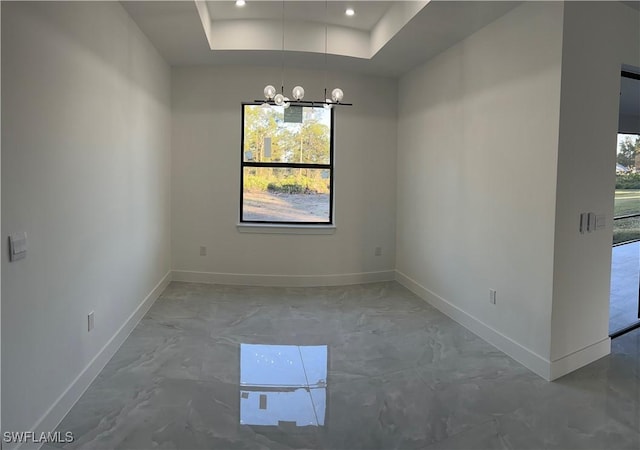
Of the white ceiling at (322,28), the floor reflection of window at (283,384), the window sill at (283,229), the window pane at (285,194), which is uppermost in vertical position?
the white ceiling at (322,28)

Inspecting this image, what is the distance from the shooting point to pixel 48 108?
203cm

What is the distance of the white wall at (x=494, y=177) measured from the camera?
8.77 ft

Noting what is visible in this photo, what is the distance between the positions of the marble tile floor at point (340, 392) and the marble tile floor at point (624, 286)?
14.2 inches

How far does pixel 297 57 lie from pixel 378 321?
2.94m

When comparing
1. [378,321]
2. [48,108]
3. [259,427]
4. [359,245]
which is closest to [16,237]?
[48,108]

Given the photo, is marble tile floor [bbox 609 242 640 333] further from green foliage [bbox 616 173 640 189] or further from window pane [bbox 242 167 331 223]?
window pane [bbox 242 167 331 223]

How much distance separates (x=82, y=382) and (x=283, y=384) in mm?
1227

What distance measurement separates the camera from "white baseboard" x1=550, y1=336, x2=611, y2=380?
8.71ft

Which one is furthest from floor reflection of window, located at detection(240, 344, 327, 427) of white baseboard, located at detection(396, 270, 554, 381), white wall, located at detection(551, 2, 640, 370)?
white wall, located at detection(551, 2, 640, 370)

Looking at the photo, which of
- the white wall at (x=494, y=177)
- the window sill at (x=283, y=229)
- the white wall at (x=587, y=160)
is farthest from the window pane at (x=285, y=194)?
the white wall at (x=587, y=160)

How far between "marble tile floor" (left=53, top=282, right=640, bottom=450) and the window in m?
1.62

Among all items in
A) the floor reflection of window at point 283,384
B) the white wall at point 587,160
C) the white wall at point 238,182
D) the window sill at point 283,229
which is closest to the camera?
the floor reflection of window at point 283,384

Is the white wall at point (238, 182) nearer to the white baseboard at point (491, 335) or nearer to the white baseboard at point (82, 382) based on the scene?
the white baseboard at point (491, 335)

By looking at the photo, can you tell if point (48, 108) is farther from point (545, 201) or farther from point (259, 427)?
point (545, 201)
